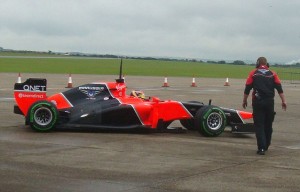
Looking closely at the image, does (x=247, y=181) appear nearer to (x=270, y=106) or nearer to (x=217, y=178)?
(x=217, y=178)

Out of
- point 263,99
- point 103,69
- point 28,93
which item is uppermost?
point 103,69

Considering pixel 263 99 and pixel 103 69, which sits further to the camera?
pixel 103 69

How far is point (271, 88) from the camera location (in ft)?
34.1

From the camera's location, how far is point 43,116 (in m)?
11.9

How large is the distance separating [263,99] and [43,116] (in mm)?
4521

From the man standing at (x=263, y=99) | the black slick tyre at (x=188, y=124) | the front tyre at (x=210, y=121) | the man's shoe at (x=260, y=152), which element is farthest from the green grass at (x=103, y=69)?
the man's shoe at (x=260, y=152)

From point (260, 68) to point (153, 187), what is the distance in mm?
4315

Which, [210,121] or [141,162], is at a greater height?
[210,121]

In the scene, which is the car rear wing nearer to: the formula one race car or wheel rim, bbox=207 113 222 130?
the formula one race car

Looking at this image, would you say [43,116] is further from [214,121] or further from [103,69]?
[103,69]

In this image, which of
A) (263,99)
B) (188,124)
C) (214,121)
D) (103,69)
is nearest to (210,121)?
(214,121)

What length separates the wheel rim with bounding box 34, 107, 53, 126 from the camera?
11.8 metres

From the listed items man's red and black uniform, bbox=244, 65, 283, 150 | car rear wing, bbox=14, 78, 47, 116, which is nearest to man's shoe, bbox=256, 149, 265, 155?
man's red and black uniform, bbox=244, 65, 283, 150

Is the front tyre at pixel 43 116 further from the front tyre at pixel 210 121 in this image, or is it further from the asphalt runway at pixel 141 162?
the front tyre at pixel 210 121
